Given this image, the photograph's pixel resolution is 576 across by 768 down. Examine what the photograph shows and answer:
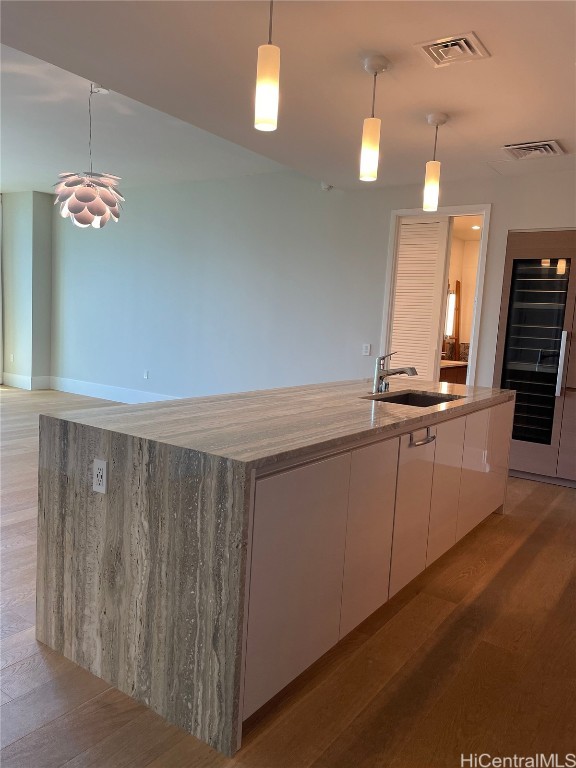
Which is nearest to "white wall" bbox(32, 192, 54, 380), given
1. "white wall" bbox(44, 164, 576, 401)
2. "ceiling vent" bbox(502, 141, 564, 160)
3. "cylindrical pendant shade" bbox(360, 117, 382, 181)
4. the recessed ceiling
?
"white wall" bbox(44, 164, 576, 401)

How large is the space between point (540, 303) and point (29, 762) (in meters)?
4.53

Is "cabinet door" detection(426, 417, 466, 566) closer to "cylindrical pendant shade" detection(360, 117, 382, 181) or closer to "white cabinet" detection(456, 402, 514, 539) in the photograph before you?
"white cabinet" detection(456, 402, 514, 539)

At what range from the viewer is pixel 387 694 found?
73.4 inches

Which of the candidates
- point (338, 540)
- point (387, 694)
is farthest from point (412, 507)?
point (387, 694)

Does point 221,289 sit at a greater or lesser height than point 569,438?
greater

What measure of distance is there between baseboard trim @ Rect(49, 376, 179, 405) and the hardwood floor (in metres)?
4.49

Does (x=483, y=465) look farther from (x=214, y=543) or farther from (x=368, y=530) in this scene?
(x=214, y=543)

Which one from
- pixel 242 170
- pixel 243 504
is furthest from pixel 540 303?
pixel 243 504

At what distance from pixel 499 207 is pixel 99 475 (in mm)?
4206

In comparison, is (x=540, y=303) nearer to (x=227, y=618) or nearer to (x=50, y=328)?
(x=227, y=618)

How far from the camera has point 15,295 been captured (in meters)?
8.28

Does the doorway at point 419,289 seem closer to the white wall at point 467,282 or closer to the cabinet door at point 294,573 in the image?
the white wall at point 467,282

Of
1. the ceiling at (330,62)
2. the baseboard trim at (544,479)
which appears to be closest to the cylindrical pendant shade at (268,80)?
the ceiling at (330,62)

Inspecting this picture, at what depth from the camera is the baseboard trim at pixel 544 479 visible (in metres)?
4.57
